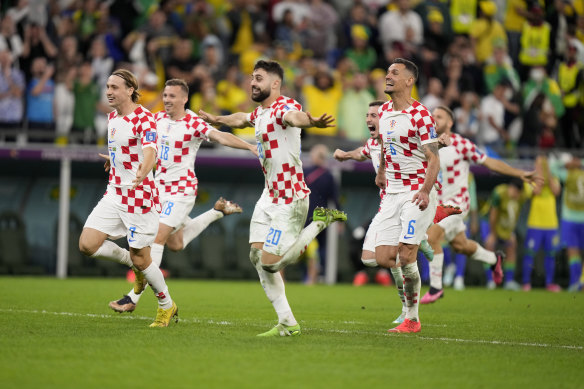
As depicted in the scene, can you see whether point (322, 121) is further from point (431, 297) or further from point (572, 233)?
point (572, 233)

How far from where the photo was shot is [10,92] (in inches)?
776

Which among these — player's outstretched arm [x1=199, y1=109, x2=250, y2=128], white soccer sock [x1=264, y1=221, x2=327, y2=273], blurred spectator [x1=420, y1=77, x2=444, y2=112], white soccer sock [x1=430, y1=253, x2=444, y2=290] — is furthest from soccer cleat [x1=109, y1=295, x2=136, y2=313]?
blurred spectator [x1=420, y1=77, x2=444, y2=112]

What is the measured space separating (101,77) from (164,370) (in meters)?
14.3

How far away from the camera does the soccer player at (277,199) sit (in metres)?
9.41

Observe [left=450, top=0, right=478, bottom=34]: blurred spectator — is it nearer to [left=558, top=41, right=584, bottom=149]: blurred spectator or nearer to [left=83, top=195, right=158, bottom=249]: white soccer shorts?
[left=558, top=41, right=584, bottom=149]: blurred spectator

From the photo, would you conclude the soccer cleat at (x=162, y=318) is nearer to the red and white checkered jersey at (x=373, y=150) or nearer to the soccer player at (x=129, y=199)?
the soccer player at (x=129, y=199)

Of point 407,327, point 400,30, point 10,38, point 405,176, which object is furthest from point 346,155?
point 400,30

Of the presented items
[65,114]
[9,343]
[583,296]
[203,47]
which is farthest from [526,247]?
[9,343]

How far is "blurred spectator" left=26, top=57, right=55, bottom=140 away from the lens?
65.9 ft

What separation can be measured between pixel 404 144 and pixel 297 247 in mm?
1921

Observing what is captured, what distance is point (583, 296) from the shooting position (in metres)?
18.3

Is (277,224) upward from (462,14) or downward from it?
downward

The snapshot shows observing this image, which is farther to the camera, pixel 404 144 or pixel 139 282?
→ pixel 139 282

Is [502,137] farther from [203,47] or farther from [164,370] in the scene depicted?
[164,370]
